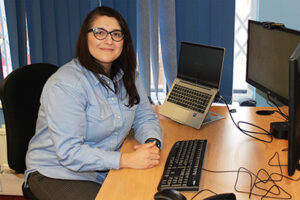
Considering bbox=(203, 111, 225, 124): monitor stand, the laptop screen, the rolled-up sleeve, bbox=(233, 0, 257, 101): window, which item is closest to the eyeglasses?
the rolled-up sleeve

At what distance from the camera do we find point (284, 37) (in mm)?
1566

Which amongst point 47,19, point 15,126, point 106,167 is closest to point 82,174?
point 106,167

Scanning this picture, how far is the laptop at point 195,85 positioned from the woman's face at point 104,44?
1.35 ft

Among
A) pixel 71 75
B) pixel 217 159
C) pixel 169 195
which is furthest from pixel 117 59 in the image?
pixel 169 195

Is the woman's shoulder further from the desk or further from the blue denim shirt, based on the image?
the desk

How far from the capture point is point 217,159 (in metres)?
1.43

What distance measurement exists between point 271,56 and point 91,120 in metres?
0.82

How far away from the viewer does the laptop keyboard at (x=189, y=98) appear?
5.74 feet

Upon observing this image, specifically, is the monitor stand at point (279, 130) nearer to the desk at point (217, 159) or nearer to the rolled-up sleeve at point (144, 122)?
the desk at point (217, 159)

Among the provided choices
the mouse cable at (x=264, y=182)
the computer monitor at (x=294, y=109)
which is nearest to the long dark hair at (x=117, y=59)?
the mouse cable at (x=264, y=182)

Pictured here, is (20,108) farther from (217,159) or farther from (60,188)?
(217,159)

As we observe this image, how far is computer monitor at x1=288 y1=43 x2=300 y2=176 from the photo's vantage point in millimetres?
984

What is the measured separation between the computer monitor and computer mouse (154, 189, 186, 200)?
336 mm

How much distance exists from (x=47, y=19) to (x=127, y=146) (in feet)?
3.53
